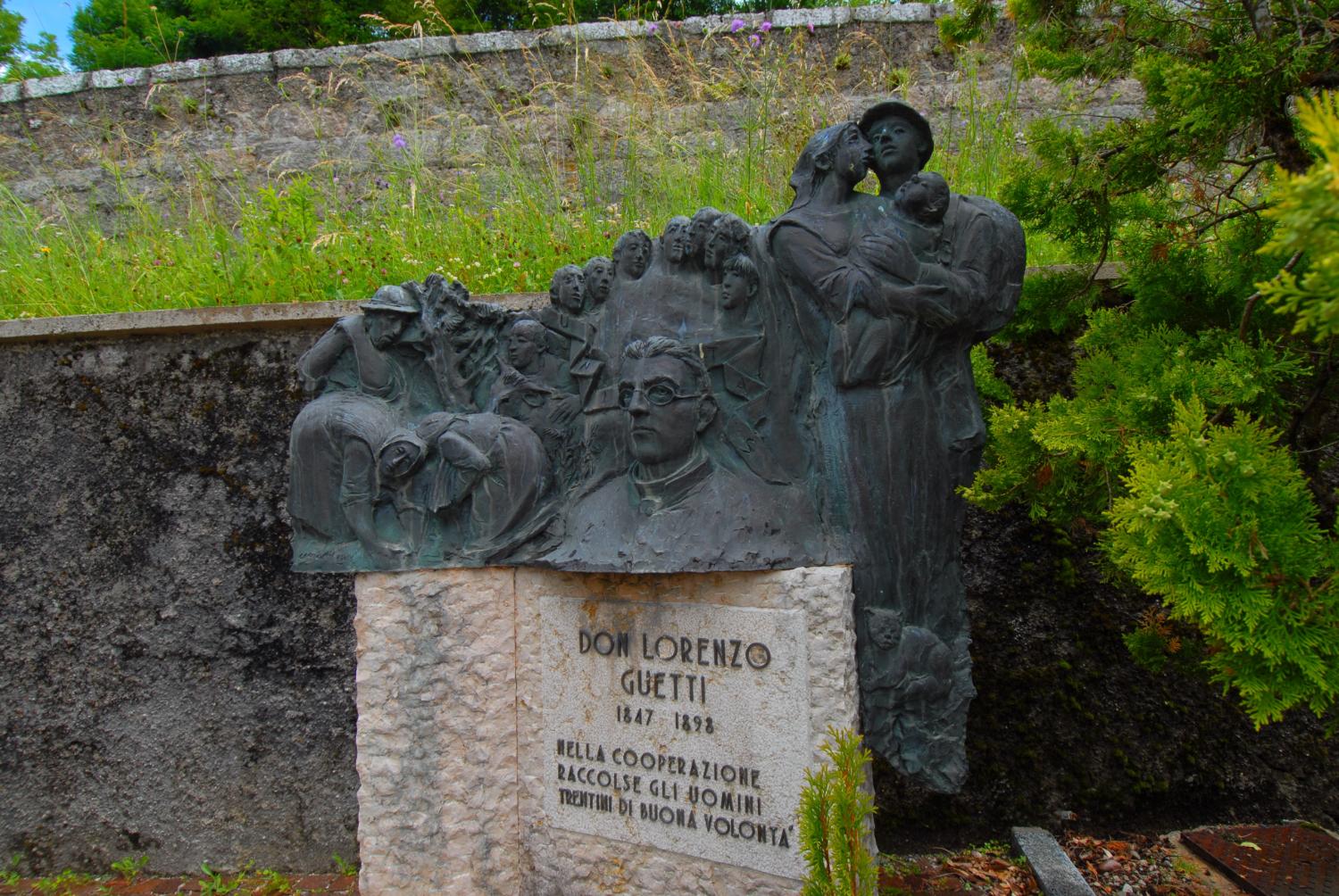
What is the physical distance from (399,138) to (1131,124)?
14.1ft

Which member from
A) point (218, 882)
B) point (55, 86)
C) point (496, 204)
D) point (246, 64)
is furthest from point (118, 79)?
point (218, 882)

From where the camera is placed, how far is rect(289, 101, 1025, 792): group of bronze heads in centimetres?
251

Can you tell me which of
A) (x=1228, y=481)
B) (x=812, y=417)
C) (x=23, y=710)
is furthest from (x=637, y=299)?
(x=23, y=710)

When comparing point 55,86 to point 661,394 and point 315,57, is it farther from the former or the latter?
point 661,394

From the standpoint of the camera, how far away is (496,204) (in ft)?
18.0

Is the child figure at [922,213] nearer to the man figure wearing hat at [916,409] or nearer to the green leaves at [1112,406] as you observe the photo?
Result: the man figure wearing hat at [916,409]

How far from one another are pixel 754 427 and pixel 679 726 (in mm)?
871

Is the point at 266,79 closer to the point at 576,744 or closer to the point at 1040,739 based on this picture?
the point at 576,744

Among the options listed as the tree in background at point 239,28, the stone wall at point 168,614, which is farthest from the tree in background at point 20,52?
the stone wall at point 168,614

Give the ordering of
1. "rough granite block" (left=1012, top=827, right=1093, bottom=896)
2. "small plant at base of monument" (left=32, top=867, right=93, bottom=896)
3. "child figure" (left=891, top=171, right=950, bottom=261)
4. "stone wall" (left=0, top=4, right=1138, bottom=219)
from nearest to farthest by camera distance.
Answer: "child figure" (left=891, top=171, right=950, bottom=261) → "rough granite block" (left=1012, top=827, right=1093, bottom=896) → "small plant at base of monument" (left=32, top=867, right=93, bottom=896) → "stone wall" (left=0, top=4, right=1138, bottom=219)

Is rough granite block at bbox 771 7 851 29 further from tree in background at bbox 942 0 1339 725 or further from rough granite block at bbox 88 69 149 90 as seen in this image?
rough granite block at bbox 88 69 149 90

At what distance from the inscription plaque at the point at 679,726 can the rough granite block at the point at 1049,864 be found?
1091 millimetres

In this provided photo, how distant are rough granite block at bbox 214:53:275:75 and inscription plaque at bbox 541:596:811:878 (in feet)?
21.0

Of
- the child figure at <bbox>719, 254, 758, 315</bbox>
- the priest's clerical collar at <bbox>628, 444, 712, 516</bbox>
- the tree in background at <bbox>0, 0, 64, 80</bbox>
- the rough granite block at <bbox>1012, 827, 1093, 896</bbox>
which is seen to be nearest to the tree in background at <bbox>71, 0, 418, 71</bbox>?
the tree in background at <bbox>0, 0, 64, 80</bbox>
